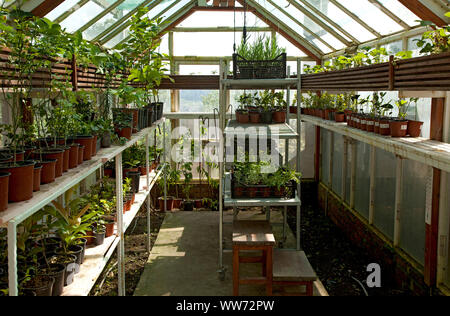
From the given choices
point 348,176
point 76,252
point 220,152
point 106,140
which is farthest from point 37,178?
point 348,176

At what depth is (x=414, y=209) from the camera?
16.0 ft

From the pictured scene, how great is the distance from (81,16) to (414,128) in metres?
4.06

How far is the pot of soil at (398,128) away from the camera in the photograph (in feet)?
13.9

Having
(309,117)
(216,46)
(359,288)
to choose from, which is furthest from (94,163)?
(216,46)

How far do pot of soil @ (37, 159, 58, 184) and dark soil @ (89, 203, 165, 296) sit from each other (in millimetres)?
2429

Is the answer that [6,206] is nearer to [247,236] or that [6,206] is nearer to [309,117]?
[247,236]

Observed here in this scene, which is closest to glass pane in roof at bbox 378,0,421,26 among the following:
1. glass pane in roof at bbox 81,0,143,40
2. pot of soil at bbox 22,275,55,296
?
glass pane in roof at bbox 81,0,143,40

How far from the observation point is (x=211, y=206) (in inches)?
330

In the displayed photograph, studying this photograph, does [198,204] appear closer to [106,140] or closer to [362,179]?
[362,179]

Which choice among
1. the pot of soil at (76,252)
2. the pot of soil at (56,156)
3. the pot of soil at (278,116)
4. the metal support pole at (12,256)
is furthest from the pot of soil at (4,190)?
the pot of soil at (278,116)

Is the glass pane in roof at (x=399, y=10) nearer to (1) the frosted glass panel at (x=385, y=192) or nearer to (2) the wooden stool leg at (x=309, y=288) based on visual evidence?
(1) the frosted glass panel at (x=385, y=192)

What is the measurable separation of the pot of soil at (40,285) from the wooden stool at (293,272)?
7.57 feet

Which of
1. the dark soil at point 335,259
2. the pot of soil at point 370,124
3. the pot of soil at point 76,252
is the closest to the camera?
the pot of soil at point 76,252
